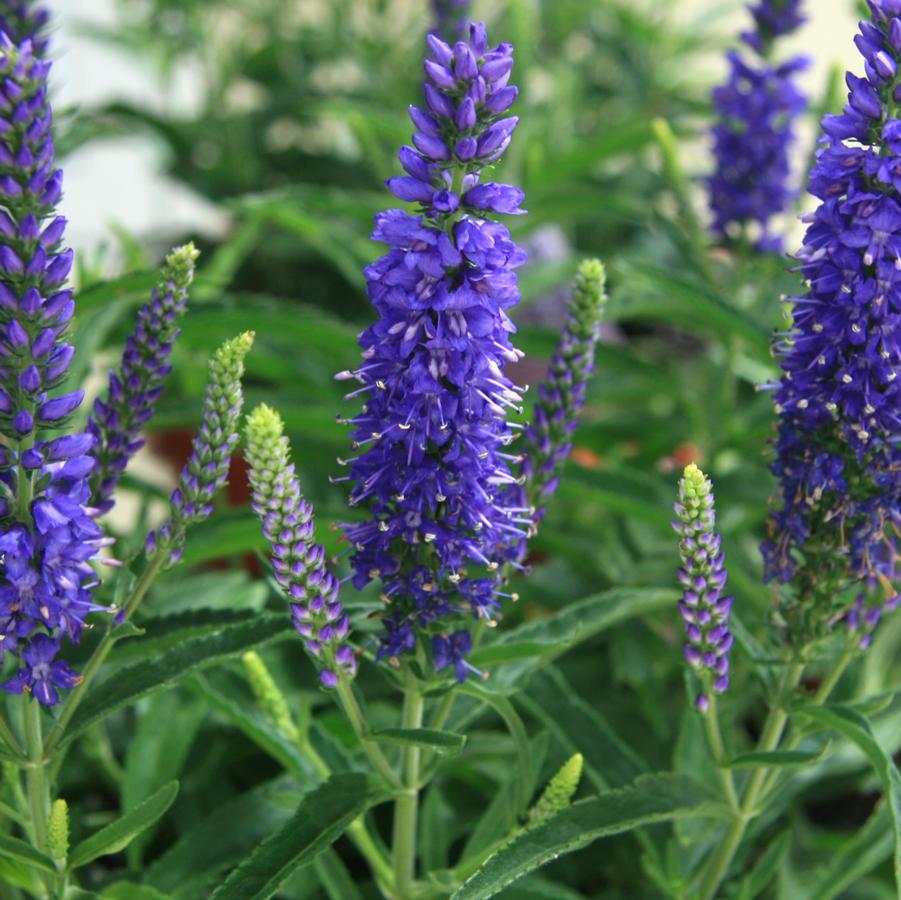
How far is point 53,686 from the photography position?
74 cm

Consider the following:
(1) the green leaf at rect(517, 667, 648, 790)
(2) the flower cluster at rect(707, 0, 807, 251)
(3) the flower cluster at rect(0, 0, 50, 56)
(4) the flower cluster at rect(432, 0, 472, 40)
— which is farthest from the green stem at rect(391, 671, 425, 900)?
(4) the flower cluster at rect(432, 0, 472, 40)

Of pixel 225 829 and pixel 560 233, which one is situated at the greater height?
pixel 560 233

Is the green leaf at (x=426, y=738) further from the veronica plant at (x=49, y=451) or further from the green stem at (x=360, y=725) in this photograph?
the veronica plant at (x=49, y=451)

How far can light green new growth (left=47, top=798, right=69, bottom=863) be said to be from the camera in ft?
2.45

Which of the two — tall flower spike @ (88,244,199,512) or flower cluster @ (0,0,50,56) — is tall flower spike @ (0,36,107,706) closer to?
tall flower spike @ (88,244,199,512)

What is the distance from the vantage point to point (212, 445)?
28.6 inches

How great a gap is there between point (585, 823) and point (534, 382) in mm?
898

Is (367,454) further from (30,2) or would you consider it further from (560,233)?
(560,233)

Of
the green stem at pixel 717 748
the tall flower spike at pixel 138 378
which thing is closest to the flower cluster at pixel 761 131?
the green stem at pixel 717 748

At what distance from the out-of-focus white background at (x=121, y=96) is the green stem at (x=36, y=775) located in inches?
49.7

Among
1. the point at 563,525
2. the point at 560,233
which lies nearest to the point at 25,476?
the point at 563,525

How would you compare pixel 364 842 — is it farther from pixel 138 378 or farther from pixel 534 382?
pixel 534 382

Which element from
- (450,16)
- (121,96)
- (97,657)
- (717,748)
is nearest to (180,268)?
(97,657)

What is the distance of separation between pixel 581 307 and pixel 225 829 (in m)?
0.51
